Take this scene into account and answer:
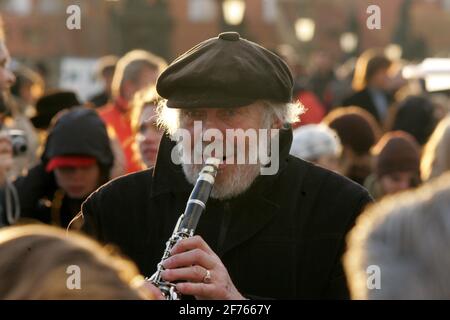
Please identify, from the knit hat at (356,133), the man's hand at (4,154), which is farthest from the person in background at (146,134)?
the knit hat at (356,133)

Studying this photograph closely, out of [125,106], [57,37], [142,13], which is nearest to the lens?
[125,106]

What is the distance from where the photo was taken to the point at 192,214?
12.5ft

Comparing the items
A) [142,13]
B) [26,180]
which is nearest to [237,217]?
[26,180]

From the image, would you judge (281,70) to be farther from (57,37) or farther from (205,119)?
(57,37)

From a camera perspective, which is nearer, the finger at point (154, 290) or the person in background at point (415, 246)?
the person in background at point (415, 246)

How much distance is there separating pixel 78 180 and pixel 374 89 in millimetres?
5103

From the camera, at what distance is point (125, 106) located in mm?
8633

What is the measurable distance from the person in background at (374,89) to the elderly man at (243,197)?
22.5ft

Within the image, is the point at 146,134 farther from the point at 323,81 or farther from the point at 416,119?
the point at 323,81

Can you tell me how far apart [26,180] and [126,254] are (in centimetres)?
258

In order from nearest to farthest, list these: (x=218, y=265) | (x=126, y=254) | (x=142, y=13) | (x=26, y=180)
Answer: (x=218, y=265) → (x=126, y=254) → (x=26, y=180) → (x=142, y=13)

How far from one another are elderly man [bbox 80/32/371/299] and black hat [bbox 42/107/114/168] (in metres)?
2.31

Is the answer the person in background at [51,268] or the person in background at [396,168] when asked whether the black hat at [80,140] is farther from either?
the person in background at [51,268]

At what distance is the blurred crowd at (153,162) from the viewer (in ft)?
6.70
